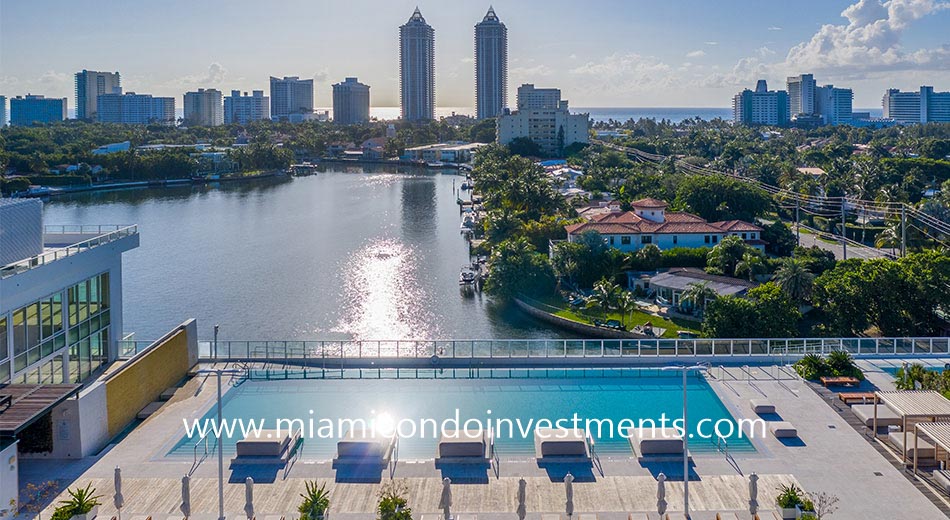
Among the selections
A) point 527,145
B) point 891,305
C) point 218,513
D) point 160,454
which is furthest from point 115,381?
point 527,145

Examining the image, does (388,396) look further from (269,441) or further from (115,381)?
(115,381)

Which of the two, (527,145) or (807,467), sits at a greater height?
(527,145)

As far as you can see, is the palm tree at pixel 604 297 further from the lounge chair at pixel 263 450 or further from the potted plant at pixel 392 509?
the potted plant at pixel 392 509

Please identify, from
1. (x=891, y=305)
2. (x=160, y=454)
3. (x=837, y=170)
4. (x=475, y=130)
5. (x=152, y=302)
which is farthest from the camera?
(x=475, y=130)

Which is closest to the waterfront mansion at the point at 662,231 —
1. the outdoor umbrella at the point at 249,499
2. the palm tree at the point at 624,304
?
the palm tree at the point at 624,304

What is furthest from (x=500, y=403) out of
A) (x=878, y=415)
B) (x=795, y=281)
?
(x=795, y=281)

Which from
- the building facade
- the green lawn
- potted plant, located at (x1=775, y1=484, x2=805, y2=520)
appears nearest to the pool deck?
potted plant, located at (x1=775, y1=484, x2=805, y2=520)

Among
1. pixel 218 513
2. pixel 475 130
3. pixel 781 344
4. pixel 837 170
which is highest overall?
pixel 475 130
